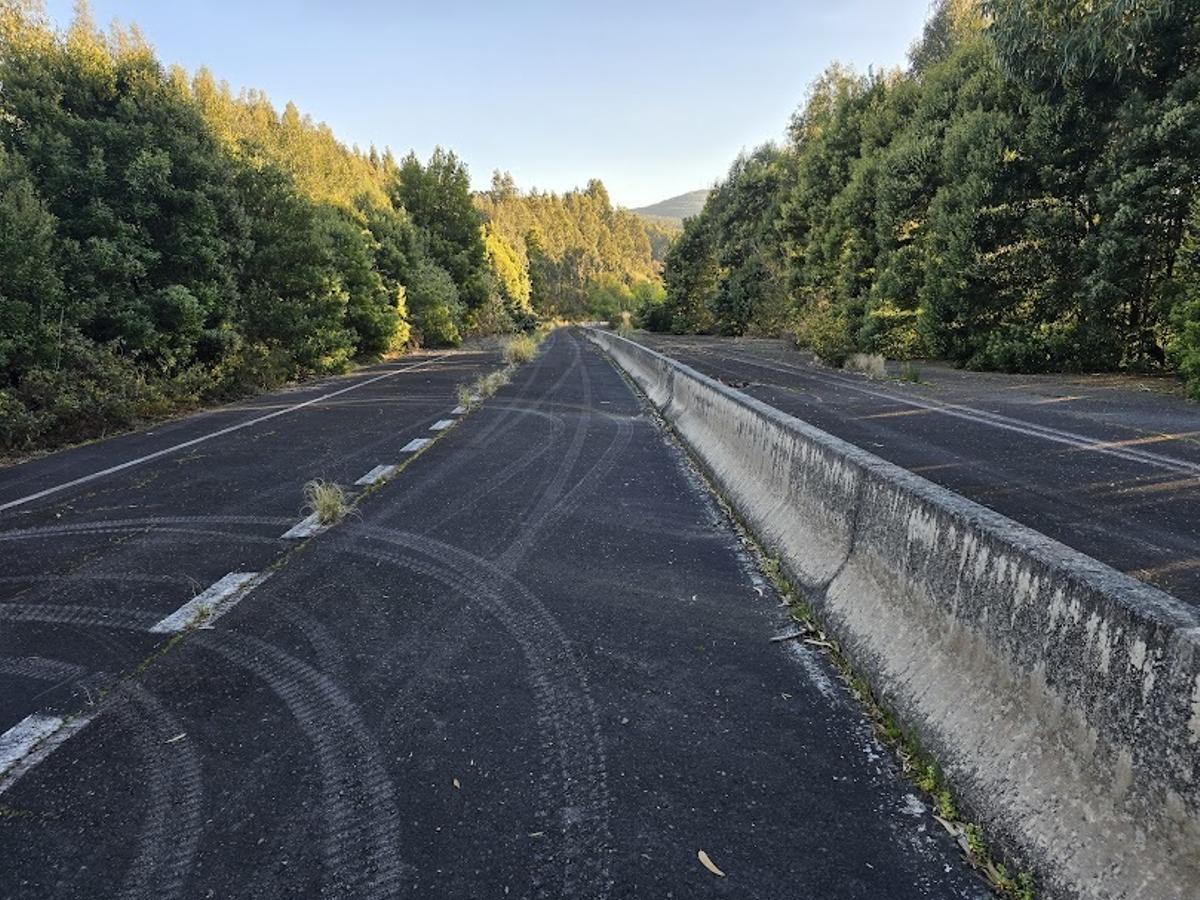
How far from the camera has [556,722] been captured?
326cm

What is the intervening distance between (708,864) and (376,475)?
258 inches

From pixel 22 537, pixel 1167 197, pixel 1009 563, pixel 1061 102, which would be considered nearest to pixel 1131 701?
pixel 1009 563

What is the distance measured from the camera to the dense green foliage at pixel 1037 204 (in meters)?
16.2

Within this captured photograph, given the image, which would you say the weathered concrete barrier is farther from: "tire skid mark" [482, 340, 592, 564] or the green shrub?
the green shrub

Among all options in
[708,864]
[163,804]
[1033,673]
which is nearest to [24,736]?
[163,804]

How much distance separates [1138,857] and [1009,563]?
1005 millimetres

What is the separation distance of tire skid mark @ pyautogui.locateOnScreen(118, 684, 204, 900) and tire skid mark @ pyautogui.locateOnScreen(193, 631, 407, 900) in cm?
44

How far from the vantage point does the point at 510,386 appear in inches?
724

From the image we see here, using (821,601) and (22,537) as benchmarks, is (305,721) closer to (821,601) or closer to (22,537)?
(821,601)

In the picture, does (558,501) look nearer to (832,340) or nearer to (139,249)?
(139,249)

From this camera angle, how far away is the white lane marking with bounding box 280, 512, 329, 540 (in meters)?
6.00

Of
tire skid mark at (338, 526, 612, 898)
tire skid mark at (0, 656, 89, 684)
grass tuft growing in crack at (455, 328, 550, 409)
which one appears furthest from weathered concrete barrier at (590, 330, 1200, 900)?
grass tuft growing in crack at (455, 328, 550, 409)

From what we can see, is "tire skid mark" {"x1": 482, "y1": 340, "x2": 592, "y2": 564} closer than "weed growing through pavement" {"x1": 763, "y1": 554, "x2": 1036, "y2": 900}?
No

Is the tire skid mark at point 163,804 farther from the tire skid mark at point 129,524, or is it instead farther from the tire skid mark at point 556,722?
the tire skid mark at point 129,524
